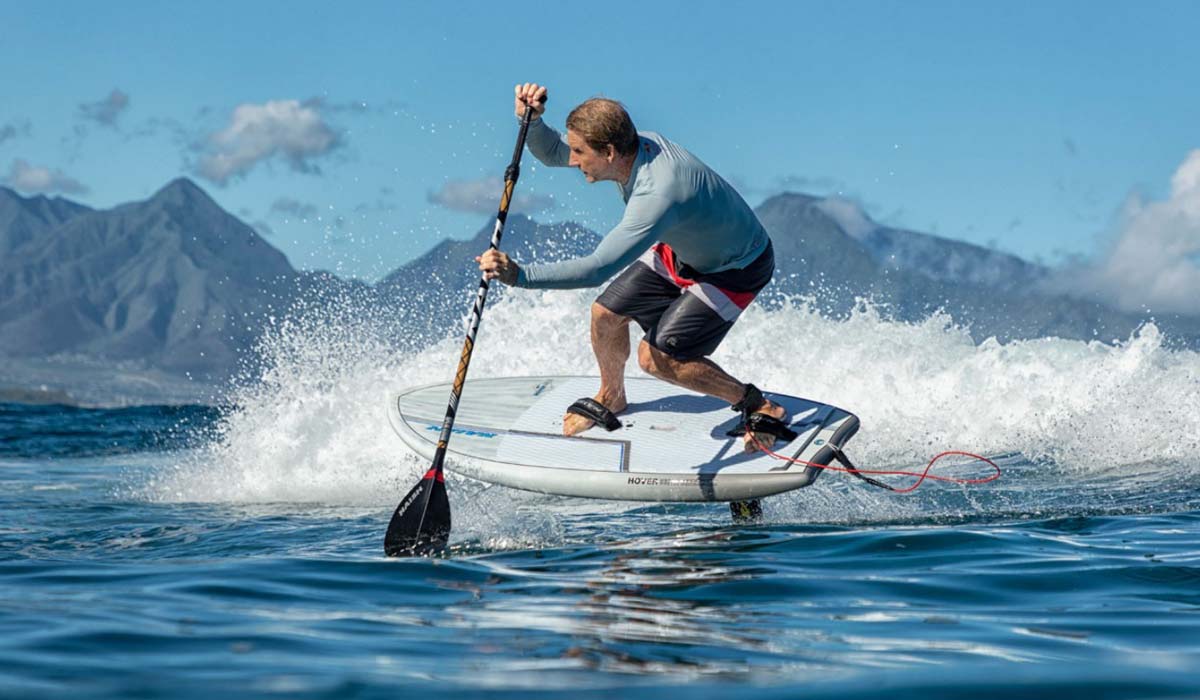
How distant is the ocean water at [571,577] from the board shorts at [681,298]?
1.11m

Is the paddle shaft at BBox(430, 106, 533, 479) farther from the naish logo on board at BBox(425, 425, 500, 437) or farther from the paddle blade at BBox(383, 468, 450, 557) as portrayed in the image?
the naish logo on board at BBox(425, 425, 500, 437)

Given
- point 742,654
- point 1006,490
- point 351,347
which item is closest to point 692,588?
point 742,654

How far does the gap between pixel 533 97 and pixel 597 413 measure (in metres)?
2.02

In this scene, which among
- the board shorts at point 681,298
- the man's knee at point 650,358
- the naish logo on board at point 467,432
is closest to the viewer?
the board shorts at point 681,298

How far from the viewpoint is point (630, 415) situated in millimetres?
8047

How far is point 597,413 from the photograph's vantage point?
7863 mm

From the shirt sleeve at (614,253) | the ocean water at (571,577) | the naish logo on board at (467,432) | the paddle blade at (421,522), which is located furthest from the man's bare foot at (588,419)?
the shirt sleeve at (614,253)

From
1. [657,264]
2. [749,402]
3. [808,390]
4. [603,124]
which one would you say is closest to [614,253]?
[603,124]

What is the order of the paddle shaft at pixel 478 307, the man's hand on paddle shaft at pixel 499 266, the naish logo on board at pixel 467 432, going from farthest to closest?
the naish logo on board at pixel 467 432 → the paddle shaft at pixel 478 307 → the man's hand on paddle shaft at pixel 499 266

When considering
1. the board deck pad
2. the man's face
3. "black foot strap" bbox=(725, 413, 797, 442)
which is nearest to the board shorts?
"black foot strap" bbox=(725, 413, 797, 442)

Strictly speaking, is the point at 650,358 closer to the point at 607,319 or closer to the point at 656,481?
the point at 607,319

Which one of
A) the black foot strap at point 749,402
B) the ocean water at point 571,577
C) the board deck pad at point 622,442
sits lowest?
the ocean water at point 571,577

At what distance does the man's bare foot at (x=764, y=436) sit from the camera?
7.48 m

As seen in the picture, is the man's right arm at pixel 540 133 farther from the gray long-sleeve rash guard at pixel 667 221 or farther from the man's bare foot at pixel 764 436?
the man's bare foot at pixel 764 436
